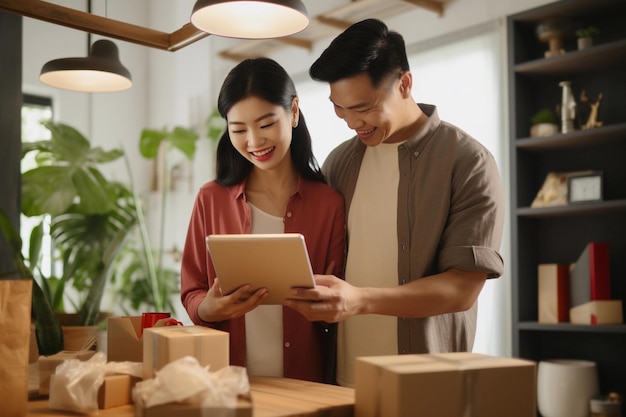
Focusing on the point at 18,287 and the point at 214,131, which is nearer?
the point at 18,287

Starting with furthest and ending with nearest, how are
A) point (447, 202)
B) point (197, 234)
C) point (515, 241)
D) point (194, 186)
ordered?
point (194, 186) → point (515, 241) → point (197, 234) → point (447, 202)

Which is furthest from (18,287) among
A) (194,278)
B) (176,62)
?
(176,62)

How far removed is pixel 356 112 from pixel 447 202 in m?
0.32

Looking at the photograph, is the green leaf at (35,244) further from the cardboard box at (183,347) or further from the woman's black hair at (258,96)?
the cardboard box at (183,347)

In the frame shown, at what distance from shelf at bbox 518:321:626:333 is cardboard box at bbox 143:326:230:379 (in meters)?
2.32

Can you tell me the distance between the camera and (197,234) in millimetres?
1825

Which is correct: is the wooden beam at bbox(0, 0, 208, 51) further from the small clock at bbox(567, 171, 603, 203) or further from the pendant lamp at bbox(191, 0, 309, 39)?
the small clock at bbox(567, 171, 603, 203)

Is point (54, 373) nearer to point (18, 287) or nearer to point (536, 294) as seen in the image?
point (18, 287)

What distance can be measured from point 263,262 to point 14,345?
0.47 metres

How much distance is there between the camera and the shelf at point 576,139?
308 cm

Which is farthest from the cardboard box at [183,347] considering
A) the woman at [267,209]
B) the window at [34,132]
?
the window at [34,132]

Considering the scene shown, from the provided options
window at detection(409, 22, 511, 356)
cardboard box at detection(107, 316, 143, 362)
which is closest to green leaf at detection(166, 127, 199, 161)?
window at detection(409, 22, 511, 356)

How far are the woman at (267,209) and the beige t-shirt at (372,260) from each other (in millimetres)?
37

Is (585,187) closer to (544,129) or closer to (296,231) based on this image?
(544,129)
